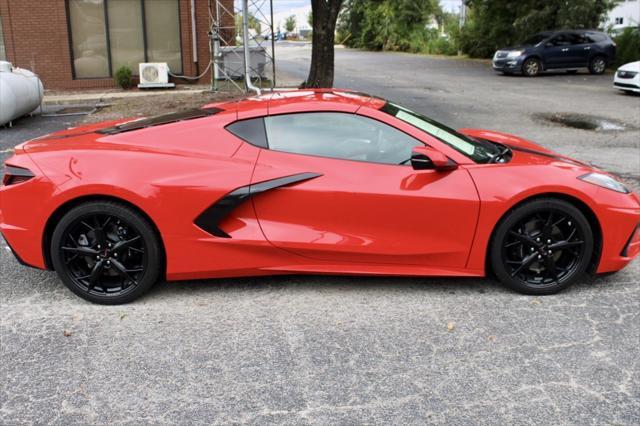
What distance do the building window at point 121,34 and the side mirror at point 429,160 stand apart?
16.3 meters

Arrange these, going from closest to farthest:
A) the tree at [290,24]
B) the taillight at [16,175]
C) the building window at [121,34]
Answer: the taillight at [16,175], the building window at [121,34], the tree at [290,24]

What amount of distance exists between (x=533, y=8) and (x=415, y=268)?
90.5ft

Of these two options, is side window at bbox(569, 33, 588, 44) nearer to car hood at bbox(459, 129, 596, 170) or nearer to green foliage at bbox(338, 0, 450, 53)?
car hood at bbox(459, 129, 596, 170)

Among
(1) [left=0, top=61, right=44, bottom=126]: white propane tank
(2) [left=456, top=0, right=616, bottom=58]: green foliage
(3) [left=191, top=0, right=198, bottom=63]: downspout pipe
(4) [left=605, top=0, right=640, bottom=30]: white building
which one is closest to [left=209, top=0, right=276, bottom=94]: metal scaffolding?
(3) [left=191, top=0, right=198, bottom=63]: downspout pipe

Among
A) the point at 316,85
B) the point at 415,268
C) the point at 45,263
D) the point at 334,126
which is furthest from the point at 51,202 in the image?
the point at 316,85

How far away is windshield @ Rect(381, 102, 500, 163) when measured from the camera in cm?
456

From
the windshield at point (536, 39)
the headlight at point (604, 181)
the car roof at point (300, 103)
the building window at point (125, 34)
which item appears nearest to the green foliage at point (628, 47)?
the windshield at point (536, 39)

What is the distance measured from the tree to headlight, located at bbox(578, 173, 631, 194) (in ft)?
323

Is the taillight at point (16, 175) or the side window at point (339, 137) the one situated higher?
the side window at point (339, 137)

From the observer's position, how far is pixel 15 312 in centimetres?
430

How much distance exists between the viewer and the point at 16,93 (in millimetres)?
12453

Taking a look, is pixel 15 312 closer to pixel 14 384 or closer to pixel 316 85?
pixel 14 384

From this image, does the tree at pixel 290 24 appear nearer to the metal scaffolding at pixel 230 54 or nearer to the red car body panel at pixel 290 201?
the metal scaffolding at pixel 230 54

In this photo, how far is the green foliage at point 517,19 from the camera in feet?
87.5
